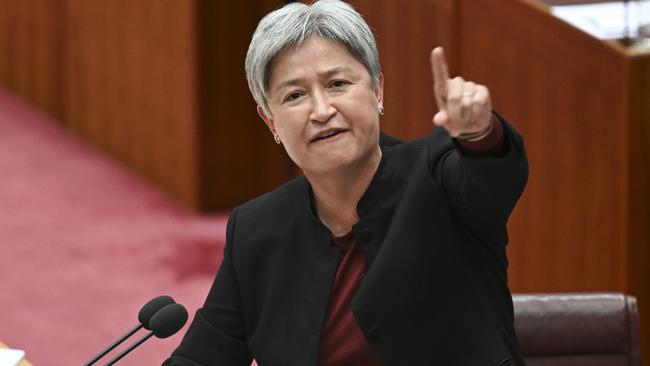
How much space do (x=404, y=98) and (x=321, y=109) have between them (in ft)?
7.88

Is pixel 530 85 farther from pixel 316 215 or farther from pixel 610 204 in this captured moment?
pixel 316 215

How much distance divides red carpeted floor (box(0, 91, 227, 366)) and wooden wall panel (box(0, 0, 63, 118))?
0.09 m

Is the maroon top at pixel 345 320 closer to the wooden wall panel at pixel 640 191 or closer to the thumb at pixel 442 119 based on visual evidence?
the thumb at pixel 442 119

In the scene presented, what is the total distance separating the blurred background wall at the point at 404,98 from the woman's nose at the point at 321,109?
1811 mm

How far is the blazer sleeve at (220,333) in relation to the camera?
190cm

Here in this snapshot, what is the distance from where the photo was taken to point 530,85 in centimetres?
363

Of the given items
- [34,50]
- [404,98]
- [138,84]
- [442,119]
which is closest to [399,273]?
[442,119]

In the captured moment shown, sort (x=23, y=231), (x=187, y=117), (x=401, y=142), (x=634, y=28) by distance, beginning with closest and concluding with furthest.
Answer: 1. (x=401, y=142)
2. (x=634, y=28)
3. (x=23, y=231)
4. (x=187, y=117)

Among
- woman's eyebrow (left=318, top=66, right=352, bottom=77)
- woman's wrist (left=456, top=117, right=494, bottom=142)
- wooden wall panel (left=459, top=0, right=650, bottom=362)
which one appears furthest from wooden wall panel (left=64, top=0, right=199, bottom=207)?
woman's wrist (left=456, top=117, right=494, bottom=142)

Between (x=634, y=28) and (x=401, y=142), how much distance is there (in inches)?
70.2

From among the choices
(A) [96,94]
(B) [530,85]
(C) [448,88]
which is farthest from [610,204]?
(A) [96,94]

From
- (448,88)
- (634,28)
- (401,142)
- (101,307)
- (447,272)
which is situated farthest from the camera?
(101,307)

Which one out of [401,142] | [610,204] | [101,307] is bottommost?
[101,307]

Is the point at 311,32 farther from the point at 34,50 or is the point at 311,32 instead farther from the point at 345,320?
the point at 34,50
